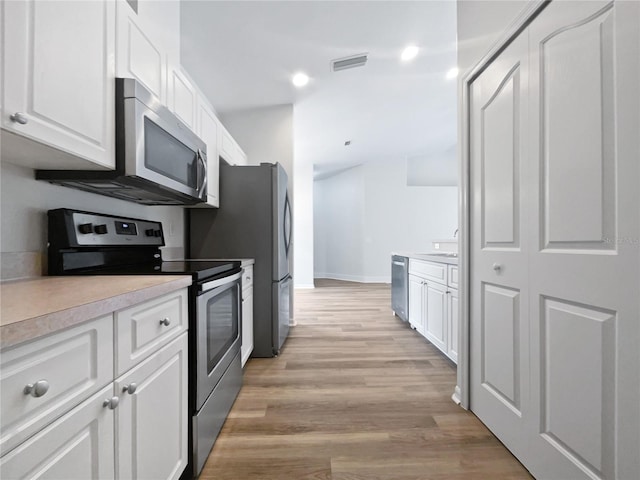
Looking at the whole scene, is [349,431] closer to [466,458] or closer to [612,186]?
[466,458]

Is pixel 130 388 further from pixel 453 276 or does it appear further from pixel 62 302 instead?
pixel 453 276

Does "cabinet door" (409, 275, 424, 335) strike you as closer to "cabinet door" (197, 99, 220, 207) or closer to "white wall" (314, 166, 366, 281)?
"cabinet door" (197, 99, 220, 207)

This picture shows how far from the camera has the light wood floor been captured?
50.1 inches

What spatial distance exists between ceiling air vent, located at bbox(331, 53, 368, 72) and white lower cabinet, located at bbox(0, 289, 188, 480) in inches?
112

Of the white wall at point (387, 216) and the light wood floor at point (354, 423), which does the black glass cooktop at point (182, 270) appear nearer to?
the light wood floor at point (354, 423)

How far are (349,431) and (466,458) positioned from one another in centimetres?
56

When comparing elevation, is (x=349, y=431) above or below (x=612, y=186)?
below

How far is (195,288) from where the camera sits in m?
1.21

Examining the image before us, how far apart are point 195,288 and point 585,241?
4.85 feet

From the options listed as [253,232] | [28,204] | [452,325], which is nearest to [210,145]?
[253,232]

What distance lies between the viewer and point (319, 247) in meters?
8.02

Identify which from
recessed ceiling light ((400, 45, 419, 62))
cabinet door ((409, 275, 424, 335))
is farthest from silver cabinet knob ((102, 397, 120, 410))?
recessed ceiling light ((400, 45, 419, 62))

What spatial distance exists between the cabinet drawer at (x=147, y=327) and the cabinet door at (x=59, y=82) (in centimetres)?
61

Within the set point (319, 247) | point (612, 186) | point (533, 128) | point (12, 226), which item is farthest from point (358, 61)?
point (319, 247)
